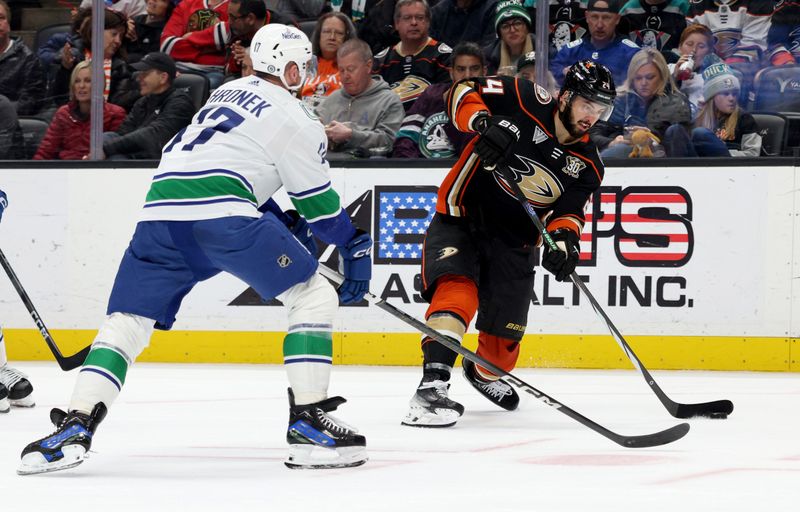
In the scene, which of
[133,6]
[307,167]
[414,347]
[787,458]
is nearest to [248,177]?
[307,167]

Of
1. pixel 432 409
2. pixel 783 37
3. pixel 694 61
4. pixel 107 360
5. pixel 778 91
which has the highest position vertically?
pixel 783 37

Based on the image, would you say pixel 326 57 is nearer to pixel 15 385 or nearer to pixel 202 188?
pixel 15 385

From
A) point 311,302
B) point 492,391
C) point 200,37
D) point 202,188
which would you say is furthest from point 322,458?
point 200,37

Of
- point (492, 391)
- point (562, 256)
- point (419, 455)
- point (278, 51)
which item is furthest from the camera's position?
point (492, 391)

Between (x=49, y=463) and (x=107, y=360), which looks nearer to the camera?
(x=49, y=463)

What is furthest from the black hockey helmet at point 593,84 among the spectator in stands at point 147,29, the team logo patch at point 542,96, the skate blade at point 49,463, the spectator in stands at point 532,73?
the spectator in stands at point 147,29

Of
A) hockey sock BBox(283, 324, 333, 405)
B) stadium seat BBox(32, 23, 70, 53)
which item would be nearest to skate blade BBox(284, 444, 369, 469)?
hockey sock BBox(283, 324, 333, 405)

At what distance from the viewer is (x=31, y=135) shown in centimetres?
607

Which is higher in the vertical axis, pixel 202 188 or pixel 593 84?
pixel 593 84

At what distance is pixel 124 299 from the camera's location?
3.00 meters

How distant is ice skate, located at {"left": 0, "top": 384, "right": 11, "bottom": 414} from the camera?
411 centimetres

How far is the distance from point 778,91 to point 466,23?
156 centimetres

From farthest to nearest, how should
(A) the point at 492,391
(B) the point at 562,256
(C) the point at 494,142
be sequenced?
(A) the point at 492,391, (B) the point at 562,256, (C) the point at 494,142

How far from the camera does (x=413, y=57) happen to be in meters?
6.12
